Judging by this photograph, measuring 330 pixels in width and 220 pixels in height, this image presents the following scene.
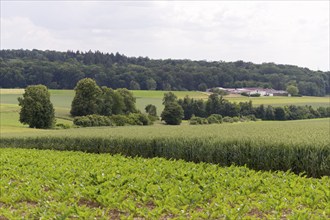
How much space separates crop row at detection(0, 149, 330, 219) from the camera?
8180 millimetres

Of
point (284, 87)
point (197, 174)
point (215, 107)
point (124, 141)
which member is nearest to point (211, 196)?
point (197, 174)

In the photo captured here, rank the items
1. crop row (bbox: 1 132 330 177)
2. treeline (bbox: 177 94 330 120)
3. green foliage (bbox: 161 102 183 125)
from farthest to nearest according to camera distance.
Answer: treeline (bbox: 177 94 330 120), green foliage (bbox: 161 102 183 125), crop row (bbox: 1 132 330 177)

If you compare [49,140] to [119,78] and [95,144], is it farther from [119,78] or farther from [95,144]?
[119,78]

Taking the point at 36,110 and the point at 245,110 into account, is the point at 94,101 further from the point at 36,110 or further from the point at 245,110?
the point at 245,110

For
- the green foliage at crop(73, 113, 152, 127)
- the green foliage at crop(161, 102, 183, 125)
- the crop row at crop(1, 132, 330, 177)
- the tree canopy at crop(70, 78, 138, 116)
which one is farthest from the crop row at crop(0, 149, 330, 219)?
the green foliage at crop(161, 102, 183, 125)

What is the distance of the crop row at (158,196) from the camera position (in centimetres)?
818

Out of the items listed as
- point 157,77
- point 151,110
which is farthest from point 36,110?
point 157,77

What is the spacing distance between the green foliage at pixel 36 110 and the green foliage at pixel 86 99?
13.2m

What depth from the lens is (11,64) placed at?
135m

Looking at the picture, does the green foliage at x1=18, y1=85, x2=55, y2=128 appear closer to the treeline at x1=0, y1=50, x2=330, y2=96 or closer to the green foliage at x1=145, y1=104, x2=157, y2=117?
the green foliage at x1=145, y1=104, x2=157, y2=117

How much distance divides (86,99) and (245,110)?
1377 inches

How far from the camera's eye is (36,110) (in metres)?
66.1

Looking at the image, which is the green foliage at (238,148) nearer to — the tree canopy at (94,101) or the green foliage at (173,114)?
the tree canopy at (94,101)

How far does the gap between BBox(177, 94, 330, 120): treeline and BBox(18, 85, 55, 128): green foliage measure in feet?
116
